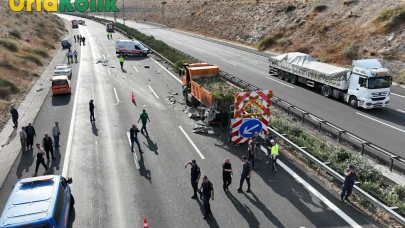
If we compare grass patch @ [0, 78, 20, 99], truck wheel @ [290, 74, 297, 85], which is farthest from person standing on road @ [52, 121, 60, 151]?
truck wheel @ [290, 74, 297, 85]

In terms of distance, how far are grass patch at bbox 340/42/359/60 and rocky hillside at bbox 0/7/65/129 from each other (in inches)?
1306

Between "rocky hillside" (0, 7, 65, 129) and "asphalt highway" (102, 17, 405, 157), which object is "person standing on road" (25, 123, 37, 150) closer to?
"rocky hillside" (0, 7, 65, 129)

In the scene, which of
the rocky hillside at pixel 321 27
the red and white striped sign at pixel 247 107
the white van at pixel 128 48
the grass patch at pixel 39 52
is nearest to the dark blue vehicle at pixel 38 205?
the red and white striped sign at pixel 247 107

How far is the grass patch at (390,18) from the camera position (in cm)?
3906

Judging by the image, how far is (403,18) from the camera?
38.9 m

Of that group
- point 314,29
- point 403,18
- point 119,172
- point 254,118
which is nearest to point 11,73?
point 119,172

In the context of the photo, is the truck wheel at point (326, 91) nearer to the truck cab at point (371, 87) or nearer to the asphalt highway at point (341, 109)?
the asphalt highway at point (341, 109)

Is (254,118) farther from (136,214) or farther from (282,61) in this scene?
(282,61)

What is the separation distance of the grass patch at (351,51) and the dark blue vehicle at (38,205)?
35342mm

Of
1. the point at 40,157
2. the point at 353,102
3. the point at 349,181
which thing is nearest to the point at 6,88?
the point at 40,157

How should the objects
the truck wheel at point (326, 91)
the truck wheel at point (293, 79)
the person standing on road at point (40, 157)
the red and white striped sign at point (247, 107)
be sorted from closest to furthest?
the person standing on road at point (40, 157) → the red and white striped sign at point (247, 107) → the truck wheel at point (326, 91) → the truck wheel at point (293, 79)

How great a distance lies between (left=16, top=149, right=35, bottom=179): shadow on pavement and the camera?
15.4m

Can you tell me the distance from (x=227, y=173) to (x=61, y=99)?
742 inches

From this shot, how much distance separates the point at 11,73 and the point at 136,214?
86.5 feet
